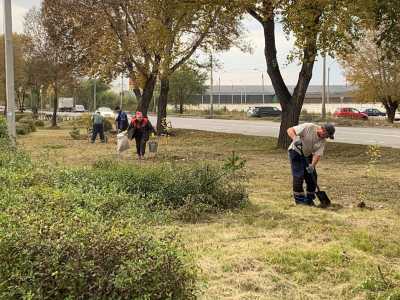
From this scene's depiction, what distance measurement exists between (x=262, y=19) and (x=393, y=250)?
1320cm

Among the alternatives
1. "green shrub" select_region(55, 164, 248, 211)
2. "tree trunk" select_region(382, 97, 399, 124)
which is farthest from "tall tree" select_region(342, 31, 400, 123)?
"green shrub" select_region(55, 164, 248, 211)

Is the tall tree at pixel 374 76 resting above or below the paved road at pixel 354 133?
above

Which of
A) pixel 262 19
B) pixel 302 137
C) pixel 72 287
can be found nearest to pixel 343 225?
pixel 302 137

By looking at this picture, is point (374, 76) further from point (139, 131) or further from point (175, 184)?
point (175, 184)

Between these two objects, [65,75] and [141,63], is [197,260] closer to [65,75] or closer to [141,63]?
[141,63]

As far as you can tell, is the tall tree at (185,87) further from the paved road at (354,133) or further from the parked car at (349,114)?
the paved road at (354,133)

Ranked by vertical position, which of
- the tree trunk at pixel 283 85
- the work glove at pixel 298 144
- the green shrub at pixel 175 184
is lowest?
the green shrub at pixel 175 184

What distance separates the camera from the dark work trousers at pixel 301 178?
30.3 ft

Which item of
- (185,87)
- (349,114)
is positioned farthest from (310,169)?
(185,87)

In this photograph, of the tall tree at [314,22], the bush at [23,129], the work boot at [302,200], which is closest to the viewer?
the work boot at [302,200]

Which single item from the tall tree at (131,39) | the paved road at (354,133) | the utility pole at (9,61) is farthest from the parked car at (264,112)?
the utility pole at (9,61)

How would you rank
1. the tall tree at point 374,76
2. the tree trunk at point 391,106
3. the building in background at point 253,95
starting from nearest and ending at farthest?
the tall tree at point 374,76 → the tree trunk at point 391,106 → the building in background at point 253,95

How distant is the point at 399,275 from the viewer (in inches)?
215

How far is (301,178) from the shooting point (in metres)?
9.25
